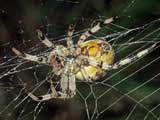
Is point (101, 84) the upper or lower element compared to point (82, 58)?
lower

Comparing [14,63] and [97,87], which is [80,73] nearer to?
[14,63]

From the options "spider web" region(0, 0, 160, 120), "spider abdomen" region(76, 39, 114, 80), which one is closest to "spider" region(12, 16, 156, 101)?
"spider abdomen" region(76, 39, 114, 80)

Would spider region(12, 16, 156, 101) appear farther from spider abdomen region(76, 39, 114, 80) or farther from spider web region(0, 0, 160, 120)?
spider web region(0, 0, 160, 120)

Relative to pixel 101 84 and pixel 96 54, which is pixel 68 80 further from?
pixel 101 84

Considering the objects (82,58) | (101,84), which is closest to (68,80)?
(82,58)

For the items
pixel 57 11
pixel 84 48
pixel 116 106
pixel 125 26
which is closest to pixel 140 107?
pixel 116 106

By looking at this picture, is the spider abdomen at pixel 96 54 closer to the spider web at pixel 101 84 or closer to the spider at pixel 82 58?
the spider at pixel 82 58

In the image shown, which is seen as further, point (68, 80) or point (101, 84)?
point (101, 84)

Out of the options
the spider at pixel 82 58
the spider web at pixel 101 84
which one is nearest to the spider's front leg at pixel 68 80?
the spider at pixel 82 58
